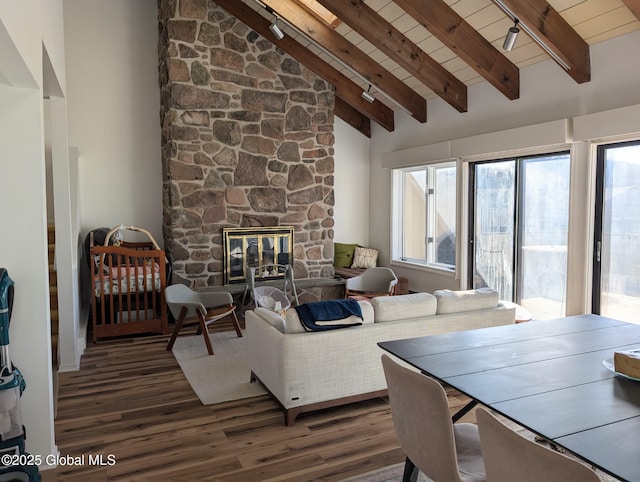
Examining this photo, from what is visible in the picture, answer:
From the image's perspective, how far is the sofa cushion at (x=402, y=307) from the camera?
3326mm

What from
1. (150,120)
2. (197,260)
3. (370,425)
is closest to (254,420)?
(370,425)

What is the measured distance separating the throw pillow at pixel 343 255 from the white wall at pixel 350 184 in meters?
0.18

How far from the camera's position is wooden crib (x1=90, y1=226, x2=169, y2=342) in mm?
4895

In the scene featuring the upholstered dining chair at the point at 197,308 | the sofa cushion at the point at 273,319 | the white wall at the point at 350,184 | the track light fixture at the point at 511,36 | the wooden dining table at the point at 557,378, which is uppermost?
the track light fixture at the point at 511,36

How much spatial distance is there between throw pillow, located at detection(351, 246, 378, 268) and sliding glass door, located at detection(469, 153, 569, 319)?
1.80 m

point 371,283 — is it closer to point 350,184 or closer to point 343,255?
point 343,255

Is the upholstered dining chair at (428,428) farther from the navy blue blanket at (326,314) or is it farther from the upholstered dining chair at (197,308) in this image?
the upholstered dining chair at (197,308)

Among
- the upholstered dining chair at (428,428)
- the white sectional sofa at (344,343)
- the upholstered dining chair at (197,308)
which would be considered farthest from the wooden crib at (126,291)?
the upholstered dining chair at (428,428)

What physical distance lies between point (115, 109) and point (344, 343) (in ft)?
15.1

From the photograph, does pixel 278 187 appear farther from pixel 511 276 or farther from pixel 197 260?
pixel 511 276

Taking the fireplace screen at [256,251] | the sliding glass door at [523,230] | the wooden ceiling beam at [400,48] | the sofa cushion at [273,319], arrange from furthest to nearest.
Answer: the fireplace screen at [256,251]
the sliding glass door at [523,230]
the wooden ceiling beam at [400,48]
the sofa cushion at [273,319]

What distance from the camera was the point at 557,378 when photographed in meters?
1.86

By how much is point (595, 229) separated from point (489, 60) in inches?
74.7

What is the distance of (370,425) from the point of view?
3072mm
